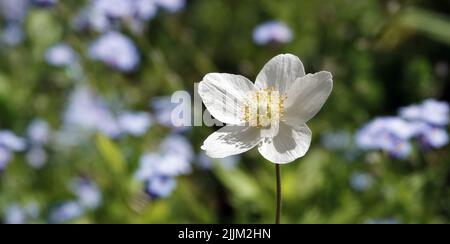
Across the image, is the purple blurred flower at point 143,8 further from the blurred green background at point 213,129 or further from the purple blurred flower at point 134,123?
the purple blurred flower at point 134,123

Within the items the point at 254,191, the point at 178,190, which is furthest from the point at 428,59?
the point at 178,190

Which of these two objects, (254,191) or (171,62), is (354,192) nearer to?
(254,191)

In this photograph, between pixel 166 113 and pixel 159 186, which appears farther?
pixel 166 113

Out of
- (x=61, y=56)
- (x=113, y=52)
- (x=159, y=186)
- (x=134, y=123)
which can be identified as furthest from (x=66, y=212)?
(x=61, y=56)

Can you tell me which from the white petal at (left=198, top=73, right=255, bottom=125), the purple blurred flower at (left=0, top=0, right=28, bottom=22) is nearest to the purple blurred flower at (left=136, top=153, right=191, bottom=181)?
the white petal at (left=198, top=73, right=255, bottom=125)

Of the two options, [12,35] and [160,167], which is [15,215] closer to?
[160,167]

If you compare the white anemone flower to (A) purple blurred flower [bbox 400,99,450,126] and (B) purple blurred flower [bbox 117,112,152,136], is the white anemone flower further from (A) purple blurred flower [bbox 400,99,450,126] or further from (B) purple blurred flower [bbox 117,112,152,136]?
(B) purple blurred flower [bbox 117,112,152,136]
